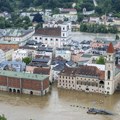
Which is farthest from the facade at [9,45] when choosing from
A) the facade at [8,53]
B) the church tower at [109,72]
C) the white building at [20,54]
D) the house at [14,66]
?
the church tower at [109,72]

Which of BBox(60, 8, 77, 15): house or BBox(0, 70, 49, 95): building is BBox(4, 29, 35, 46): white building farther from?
BBox(60, 8, 77, 15): house

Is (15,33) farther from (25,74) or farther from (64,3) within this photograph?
(64,3)

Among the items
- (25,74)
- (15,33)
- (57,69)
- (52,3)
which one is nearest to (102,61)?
(57,69)

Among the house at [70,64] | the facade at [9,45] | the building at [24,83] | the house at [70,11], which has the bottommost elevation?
the building at [24,83]

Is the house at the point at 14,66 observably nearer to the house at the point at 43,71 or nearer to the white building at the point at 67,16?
the house at the point at 43,71

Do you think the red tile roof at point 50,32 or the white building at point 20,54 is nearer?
the white building at point 20,54
